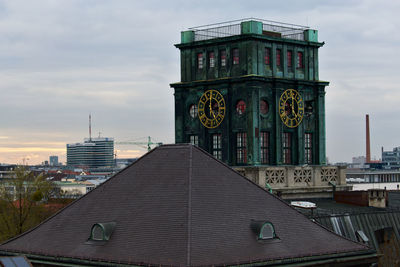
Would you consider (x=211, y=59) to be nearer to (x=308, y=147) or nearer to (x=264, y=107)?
(x=264, y=107)

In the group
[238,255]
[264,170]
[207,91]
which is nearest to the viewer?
[238,255]

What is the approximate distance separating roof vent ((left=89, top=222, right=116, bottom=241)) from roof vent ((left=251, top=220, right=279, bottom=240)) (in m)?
7.45

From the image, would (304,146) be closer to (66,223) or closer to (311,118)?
(311,118)

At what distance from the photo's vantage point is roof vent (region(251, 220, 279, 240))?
39719mm

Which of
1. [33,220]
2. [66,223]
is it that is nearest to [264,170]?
[66,223]

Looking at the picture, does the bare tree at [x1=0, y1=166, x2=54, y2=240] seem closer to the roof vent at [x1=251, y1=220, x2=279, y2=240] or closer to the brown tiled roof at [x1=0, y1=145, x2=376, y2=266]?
the brown tiled roof at [x1=0, y1=145, x2=376, y2=266]

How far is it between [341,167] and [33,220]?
3583cm

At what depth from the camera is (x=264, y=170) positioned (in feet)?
217

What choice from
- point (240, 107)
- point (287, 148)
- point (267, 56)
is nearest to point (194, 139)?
point (240, 107)

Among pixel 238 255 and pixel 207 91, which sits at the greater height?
pixel 207 91

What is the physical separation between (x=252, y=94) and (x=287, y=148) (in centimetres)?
712

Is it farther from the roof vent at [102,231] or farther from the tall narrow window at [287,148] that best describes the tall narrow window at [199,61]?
the roof vent at [102,231]

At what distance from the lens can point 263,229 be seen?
1571 inches

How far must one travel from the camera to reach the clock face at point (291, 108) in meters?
70.8
